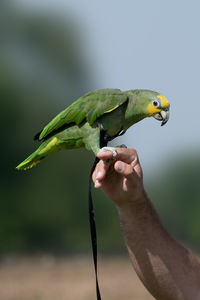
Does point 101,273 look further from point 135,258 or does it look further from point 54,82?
point 135,258

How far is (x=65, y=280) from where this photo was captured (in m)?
12.1

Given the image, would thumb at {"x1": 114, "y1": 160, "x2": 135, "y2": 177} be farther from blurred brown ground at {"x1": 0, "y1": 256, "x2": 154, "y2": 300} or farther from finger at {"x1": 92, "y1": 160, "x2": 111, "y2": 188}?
blurred brown ground at {"x1": 0, "y1": 256, "x2": 154, "y2": 300}

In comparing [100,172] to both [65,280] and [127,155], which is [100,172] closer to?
[127,155]

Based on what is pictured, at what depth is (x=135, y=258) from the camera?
219 cm

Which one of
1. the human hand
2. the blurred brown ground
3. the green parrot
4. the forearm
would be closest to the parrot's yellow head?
the green parrot

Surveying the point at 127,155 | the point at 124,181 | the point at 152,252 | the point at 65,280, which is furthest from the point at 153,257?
the point at 65,280

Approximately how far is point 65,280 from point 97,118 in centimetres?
1061

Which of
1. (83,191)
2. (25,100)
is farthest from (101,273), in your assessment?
(25,100)

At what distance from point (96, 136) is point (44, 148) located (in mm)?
273

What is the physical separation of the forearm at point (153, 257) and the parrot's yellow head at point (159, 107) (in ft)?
1.31

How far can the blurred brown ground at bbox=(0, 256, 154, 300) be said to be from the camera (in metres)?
9.43

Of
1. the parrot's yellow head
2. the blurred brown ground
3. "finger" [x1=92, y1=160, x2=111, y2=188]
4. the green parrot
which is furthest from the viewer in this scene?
the blurred brown ground

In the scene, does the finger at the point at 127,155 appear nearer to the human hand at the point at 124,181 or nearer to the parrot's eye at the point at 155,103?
the human hand at the point at 124,181

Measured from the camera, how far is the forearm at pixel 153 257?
217 centimetres
